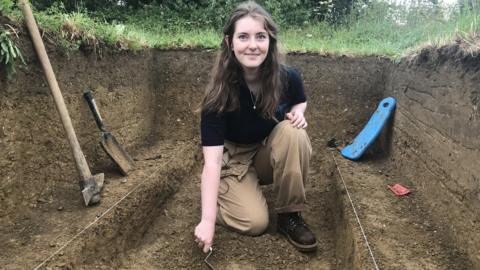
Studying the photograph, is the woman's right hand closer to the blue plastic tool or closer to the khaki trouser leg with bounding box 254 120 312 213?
the khaki trouser leg with bounding box 254 120 312 213

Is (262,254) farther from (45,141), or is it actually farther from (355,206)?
(45,141)

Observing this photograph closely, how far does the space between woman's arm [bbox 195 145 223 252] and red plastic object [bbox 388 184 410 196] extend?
1377 mm

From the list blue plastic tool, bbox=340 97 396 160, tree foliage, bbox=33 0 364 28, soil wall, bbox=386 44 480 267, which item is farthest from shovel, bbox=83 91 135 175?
tree foliage, bbox=33 0 364 28

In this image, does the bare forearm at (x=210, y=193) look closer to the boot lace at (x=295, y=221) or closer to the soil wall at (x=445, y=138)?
the boot lace at (x=295, y=221)

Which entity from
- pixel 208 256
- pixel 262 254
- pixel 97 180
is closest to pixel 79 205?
pixel 97 180

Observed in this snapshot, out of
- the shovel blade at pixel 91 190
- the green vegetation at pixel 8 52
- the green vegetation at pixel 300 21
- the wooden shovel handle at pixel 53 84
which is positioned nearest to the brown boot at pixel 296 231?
the shovel blade at pixel 91 190

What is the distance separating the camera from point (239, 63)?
238 centimetres

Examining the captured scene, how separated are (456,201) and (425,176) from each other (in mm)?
567

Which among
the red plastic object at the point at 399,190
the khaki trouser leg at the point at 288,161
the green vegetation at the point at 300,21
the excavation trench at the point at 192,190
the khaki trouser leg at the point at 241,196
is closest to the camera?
the excavation trench at the point at 192,190

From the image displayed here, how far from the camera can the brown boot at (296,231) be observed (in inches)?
97.0

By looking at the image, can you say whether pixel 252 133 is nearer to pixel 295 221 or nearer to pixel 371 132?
pixel 295 221

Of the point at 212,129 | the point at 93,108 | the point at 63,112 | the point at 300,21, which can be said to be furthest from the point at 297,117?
the point at 300,21

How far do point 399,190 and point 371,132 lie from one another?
3.15 ft

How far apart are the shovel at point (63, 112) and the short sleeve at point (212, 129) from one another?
0.87 m
